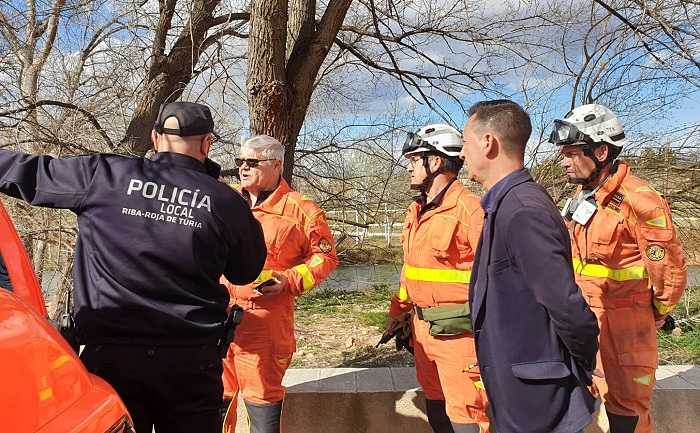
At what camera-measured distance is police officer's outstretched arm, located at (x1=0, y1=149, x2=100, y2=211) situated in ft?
6.80

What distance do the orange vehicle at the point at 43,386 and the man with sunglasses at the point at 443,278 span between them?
1.72 meters

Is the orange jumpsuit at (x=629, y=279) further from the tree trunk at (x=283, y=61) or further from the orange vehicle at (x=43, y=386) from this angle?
the tree trunk at (x=283, y=61)

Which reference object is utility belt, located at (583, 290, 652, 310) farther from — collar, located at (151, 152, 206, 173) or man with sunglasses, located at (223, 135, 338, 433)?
collar, located at (151, 152, 206, 173)

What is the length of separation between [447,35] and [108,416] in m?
6.36

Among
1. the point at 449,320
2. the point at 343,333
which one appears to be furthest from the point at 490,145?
the point at 343,333

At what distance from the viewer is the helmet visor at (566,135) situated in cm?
297

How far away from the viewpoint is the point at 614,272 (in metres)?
2.95

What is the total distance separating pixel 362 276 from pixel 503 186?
773 cm

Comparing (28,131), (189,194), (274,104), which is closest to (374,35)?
(274,104)

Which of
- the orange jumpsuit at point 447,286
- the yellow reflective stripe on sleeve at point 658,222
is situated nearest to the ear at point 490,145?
the orange jumpsuit at point 447,286

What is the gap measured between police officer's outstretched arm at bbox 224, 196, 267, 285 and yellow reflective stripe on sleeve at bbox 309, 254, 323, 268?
73cm

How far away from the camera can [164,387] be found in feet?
6.72

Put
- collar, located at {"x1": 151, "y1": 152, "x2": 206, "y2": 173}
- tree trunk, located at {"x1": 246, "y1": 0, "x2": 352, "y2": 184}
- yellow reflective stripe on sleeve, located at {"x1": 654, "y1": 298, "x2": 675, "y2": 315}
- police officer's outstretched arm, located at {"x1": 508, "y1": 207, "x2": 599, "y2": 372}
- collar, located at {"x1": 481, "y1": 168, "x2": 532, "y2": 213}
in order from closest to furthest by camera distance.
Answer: police officer's outstretched arm, located at {"x1": 508, "y1": 207, "x2": 599, "y2": 372} < collar, located at {"x1": 481, "y1": 168, "x2": 532, "y2": 213} < collar, located at {"x1": 151, "y1": 152, "x2": 206, "y2": 173} < yellow reflective stripe on sleeve, located at {"x1": 654, "y1": 298, "x2": 675, "y2": 315} < tree trunk, located at {"x1": 246, "y1": 0, "x2": 352, "y2": 184}

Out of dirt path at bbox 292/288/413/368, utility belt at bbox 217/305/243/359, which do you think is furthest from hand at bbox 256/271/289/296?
dirt path at bbox 292/288/413/368
